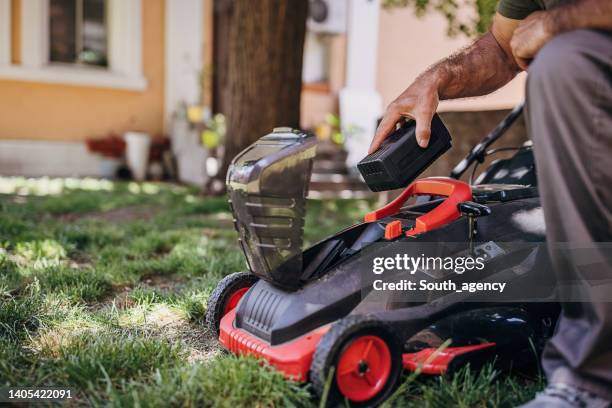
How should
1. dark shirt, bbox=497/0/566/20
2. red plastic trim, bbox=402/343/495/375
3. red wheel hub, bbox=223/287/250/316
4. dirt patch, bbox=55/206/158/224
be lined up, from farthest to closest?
dirt patch, bbox=55/206/158/224 → red wheel hub, bbox=223/287/250/316 → dark shirt, bbox=497/0/566/20 → red plastic trim, bbox=402/343/495/375

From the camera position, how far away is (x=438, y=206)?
1.76 meters

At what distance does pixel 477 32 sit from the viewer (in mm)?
4031

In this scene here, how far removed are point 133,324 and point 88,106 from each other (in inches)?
282

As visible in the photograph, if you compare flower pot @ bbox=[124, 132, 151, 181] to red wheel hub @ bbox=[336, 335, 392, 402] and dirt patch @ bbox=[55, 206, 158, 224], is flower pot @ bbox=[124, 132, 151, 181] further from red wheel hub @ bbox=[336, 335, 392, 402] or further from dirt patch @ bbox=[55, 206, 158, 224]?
red wheel hub @ bbox=[336, 335, 392, 402]

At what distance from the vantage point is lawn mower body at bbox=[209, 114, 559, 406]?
1466 mm

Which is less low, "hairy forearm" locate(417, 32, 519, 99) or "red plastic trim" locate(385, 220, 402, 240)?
"hairy forearm" locate(417, 32, 519, 99)

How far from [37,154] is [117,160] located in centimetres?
101

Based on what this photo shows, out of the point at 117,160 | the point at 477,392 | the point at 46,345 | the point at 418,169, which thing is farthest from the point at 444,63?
the point at 117,160

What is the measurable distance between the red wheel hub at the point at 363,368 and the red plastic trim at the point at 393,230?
30 cm

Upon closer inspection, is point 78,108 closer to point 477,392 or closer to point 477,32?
point 477,32

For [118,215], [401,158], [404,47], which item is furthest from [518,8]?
[404,47]

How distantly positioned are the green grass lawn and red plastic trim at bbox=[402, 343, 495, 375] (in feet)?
0.10

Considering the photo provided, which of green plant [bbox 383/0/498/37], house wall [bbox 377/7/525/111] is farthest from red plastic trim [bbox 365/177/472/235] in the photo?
house wall [bbox 377/7/525/111]

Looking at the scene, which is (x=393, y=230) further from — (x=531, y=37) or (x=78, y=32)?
(x=78, y=32)
